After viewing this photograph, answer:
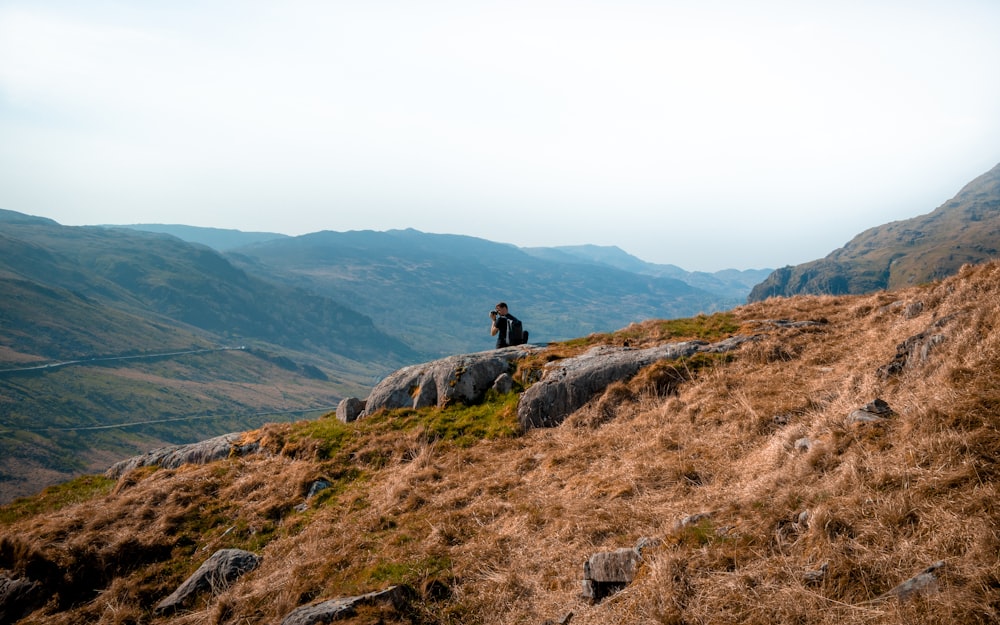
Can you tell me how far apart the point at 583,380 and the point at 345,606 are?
1069 cm

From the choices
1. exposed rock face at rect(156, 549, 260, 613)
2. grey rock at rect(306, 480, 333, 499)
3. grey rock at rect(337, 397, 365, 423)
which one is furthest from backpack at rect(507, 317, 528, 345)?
exposed rock face at rect(156, 549, 260, 613)

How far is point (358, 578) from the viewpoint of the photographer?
11195 millimetres

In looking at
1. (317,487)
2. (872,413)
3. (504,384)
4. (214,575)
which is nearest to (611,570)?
(872,413)

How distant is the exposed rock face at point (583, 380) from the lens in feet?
59.6

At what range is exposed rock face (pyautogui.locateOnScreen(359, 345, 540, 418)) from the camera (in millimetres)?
21156

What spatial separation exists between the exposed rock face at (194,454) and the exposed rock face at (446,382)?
4912 millimetres

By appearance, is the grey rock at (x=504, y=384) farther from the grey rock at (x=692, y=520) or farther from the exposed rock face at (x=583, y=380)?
the grey rock at (x=692, y=520)

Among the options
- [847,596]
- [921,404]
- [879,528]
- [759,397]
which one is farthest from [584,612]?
[759,397]

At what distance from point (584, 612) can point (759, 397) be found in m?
8.32

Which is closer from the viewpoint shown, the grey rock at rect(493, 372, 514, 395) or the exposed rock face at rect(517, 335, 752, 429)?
the exposed rock face at rect(517, 335, 752, 429)

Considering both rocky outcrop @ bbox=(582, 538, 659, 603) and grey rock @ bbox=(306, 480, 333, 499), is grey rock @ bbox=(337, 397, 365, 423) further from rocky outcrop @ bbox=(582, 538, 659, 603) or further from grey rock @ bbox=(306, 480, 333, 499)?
rocky outcrop @ bbox=(582, 538, 659, 603)

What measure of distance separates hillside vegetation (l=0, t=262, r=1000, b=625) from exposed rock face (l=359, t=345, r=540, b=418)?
0.96 metres

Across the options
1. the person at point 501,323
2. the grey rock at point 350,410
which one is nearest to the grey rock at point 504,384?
the person at point 501,323

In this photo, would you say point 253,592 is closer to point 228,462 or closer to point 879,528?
point 228,462
